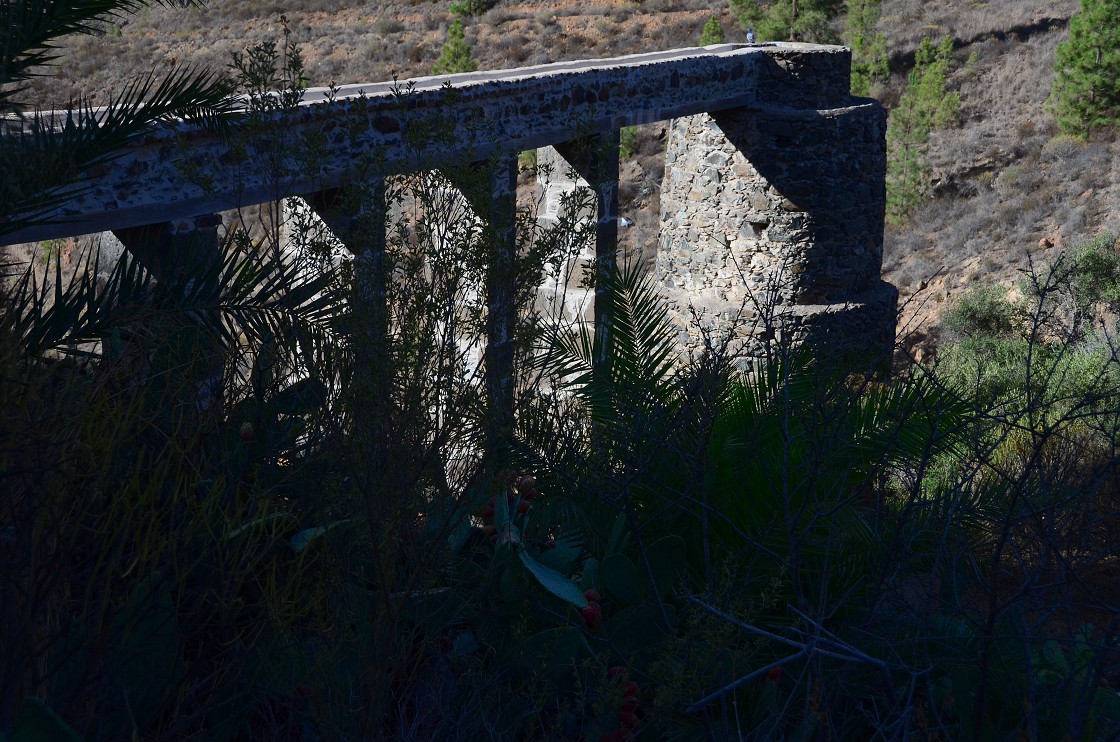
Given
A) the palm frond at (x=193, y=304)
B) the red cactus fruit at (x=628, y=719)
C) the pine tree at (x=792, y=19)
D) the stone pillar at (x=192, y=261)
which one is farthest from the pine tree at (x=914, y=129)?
the red cactus fruit at (x=628, y=719)

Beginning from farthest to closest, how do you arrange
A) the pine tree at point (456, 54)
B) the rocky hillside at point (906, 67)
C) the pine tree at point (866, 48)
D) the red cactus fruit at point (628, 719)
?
the pine tree at point (866, 48) < the pine tree at point (456, 54) < the rocky hillside at point (906, 67) < the red cactus fruit at point (628, 719)

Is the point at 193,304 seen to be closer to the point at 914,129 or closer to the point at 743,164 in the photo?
the point at 743,164

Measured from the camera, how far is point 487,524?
348 cm

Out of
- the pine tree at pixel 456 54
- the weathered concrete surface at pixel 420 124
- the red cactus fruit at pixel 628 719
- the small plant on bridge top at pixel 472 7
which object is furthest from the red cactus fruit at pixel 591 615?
the small plant on bridge top at pixel 472 7

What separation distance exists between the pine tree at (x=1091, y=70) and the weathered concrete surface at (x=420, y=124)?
862 centimetres

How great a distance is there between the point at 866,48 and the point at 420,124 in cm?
1854

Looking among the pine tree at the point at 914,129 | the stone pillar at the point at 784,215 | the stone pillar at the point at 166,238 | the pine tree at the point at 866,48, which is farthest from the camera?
the pine tree at the point at 866,48

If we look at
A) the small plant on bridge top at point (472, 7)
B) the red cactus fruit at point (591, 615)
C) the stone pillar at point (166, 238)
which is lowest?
the red cactus fruit at point (591, 615)

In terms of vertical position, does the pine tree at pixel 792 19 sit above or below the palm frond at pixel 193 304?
above

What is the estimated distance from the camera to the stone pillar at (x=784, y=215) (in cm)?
826

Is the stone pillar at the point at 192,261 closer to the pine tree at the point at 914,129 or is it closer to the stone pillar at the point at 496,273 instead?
the stone pillar at the point at 496,273

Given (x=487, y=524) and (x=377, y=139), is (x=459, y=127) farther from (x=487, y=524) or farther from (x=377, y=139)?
(x=487, y=524)

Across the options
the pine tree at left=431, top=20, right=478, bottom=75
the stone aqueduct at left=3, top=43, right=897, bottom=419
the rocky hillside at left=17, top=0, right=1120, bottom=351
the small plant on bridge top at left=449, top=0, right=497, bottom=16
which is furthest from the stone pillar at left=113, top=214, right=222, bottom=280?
the small plant on bridge top at left=449, top=0, right=497, bottom=16

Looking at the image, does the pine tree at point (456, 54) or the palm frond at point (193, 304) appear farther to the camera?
the pine tree at point (456, 54)
